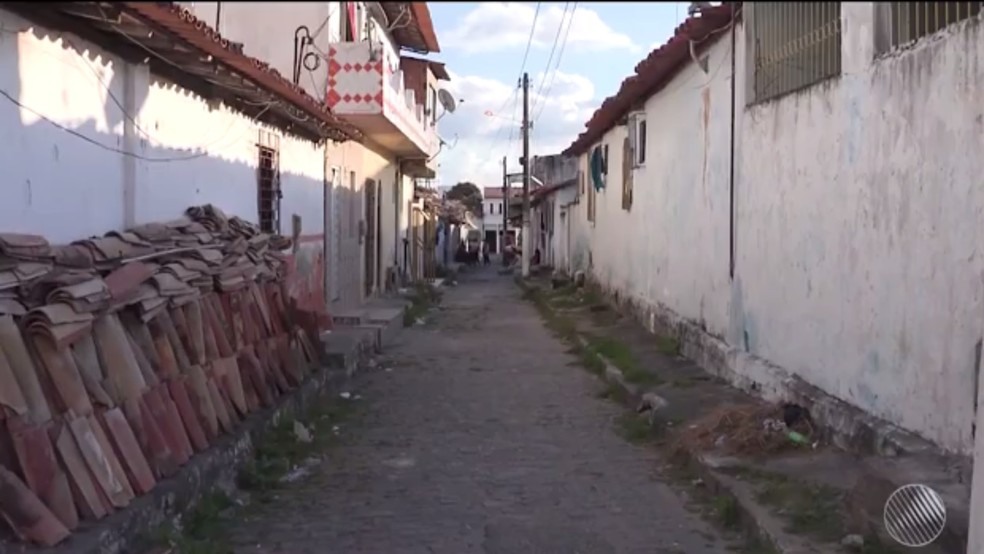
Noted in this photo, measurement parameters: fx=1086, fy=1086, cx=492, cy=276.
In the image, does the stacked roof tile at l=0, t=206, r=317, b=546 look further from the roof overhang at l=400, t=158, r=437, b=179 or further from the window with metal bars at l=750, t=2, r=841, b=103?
the roof overhang at l=400, t=158, r=437, b=179

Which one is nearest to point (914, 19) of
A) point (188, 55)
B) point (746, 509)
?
point (746, 509)

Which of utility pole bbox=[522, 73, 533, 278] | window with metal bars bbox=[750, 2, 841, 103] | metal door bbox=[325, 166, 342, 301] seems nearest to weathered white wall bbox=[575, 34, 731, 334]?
window with metal bars bbox=[750, 2, 841, 103]

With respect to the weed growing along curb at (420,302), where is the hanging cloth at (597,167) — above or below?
above

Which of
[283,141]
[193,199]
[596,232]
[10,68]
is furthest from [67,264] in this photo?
[596,232]

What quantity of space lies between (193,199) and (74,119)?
246 centimetres

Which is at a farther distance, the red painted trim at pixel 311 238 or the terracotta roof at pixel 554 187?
the terracotta roof at pixel 554 187

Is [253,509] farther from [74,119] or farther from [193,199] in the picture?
[193,199]

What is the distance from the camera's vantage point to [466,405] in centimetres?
1078

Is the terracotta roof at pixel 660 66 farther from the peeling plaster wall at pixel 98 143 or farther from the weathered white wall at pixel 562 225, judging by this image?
the weathered white wall at pixel 562 225

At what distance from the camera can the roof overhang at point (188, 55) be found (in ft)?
17.9

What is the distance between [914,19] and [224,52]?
377 centimetres

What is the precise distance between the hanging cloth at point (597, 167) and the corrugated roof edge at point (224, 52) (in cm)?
658

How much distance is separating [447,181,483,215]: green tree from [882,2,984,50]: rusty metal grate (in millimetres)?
66642

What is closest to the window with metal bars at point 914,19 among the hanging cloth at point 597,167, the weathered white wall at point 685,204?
the weathered white wall at point 685,204
